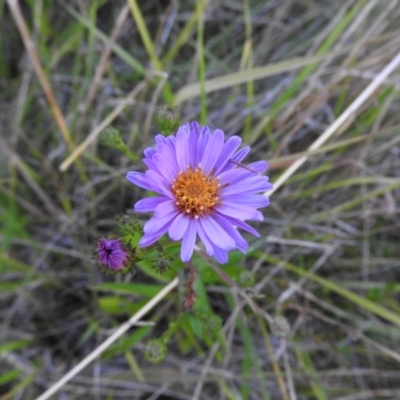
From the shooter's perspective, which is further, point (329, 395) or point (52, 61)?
point (52, 61)

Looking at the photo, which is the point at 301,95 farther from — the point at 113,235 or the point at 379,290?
the point at 113,235

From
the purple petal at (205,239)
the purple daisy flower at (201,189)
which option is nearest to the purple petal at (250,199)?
the purple daisy flower at (201,189)

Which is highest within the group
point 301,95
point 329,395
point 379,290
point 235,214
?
point 301,95

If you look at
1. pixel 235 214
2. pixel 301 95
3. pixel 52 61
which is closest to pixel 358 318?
pixel 301 95

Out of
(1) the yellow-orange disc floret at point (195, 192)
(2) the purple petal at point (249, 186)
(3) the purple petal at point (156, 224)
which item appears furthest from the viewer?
(1) the yellow-orange disc floret at point (195, 192)

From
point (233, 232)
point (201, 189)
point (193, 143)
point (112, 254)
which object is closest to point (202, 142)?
point (193, 143)

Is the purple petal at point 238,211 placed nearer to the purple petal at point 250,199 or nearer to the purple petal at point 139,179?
the purple petal at point 250,199
